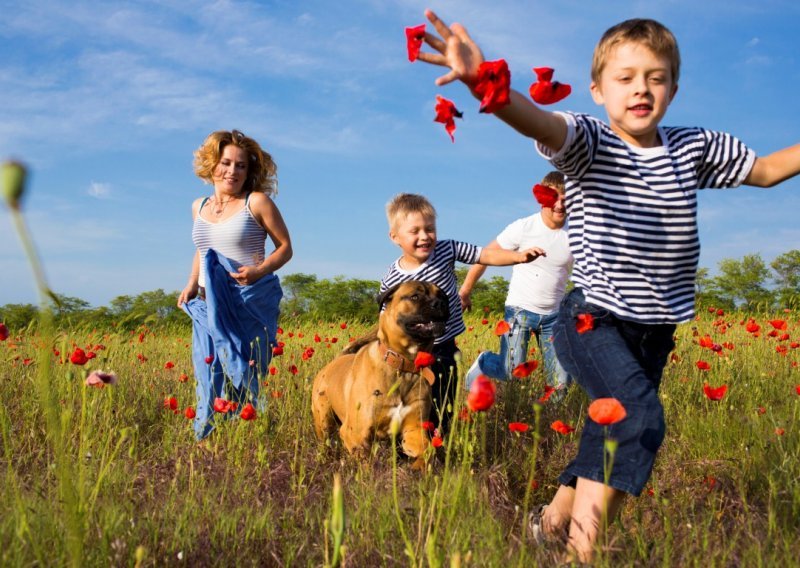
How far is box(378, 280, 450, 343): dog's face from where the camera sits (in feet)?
14.3

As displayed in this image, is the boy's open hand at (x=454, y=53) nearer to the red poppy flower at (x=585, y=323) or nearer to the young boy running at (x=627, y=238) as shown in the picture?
the young boy running at (x=627, y=238)

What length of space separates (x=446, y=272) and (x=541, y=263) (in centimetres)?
182

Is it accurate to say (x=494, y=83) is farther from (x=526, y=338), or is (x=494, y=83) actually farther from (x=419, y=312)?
(x=526, y=338)

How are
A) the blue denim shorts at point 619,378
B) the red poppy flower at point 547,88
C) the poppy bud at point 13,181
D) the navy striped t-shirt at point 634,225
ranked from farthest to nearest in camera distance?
the navy striped t-shirt at point 634,225, the blue denim shorts at point 619,378, the red poppy flower at point 547,88, the poppy bud at point 13,181

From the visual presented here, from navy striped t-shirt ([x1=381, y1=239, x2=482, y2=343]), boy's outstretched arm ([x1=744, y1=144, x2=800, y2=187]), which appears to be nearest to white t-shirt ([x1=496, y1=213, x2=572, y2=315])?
navy striped t-shirt ([x1=381, y1=239, x2=482, y2=343])

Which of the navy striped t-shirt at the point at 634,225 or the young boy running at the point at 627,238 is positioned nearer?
the young boy running at the point at 627,238

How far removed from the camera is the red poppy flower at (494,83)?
1.92 metres

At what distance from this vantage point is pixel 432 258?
5176mm

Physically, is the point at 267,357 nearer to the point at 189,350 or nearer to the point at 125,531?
the point at 125,531

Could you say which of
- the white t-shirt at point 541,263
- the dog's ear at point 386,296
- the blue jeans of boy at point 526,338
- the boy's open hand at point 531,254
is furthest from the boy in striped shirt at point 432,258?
the white t-shirt at point 541,263

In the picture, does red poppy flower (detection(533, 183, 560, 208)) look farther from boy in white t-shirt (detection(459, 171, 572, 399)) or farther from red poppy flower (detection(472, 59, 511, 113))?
boy in white t-shirt (detection(459, 171, 572, 399))

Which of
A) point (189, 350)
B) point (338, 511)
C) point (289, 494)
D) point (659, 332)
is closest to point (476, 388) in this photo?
point (338, 511)

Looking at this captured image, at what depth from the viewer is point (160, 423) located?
5438 millimetres

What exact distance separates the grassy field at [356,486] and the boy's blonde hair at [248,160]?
67.3 inches
